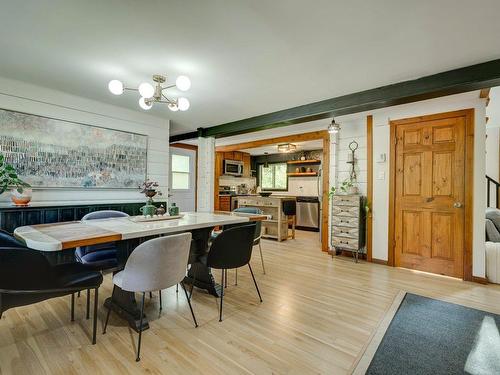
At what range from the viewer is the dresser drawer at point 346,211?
3988 millimetres

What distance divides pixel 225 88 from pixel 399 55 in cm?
179

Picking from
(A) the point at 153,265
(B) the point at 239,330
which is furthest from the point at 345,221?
(A) the point at 153,265

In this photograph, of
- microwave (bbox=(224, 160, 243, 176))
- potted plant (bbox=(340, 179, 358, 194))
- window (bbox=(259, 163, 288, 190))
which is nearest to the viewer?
potted plant (bbox=(340, 179, 358, 194))

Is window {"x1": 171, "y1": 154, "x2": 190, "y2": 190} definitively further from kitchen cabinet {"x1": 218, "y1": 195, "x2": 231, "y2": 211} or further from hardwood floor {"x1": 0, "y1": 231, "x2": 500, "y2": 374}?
hardwood floor {"x1": 0, "y1": 231, "x2": 500, "y2": 374}

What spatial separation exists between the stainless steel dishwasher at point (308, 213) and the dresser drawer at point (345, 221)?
2.50 meters

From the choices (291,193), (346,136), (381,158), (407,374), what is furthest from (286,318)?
(291,193)

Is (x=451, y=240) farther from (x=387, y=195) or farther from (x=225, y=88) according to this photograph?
(x=225, y=88)

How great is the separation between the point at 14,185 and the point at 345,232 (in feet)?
14.7

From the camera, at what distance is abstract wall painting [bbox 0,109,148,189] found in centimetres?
295

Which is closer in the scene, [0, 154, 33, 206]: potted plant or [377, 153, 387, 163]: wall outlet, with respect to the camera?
[0, 154, 33, 206]: potted plant

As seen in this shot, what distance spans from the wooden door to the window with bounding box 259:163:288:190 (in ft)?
14.4

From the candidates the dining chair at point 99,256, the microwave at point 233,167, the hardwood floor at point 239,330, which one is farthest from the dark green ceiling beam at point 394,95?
the microwave at point 233,167

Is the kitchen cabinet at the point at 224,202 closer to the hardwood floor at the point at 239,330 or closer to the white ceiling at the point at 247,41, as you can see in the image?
the hardwood floor at the point at 239,330

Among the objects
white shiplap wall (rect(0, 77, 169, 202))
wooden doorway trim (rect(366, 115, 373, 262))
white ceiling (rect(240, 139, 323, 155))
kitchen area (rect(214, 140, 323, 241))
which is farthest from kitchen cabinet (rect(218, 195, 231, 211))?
wooden doorway trim (rect(366, 115, 373, 262))
